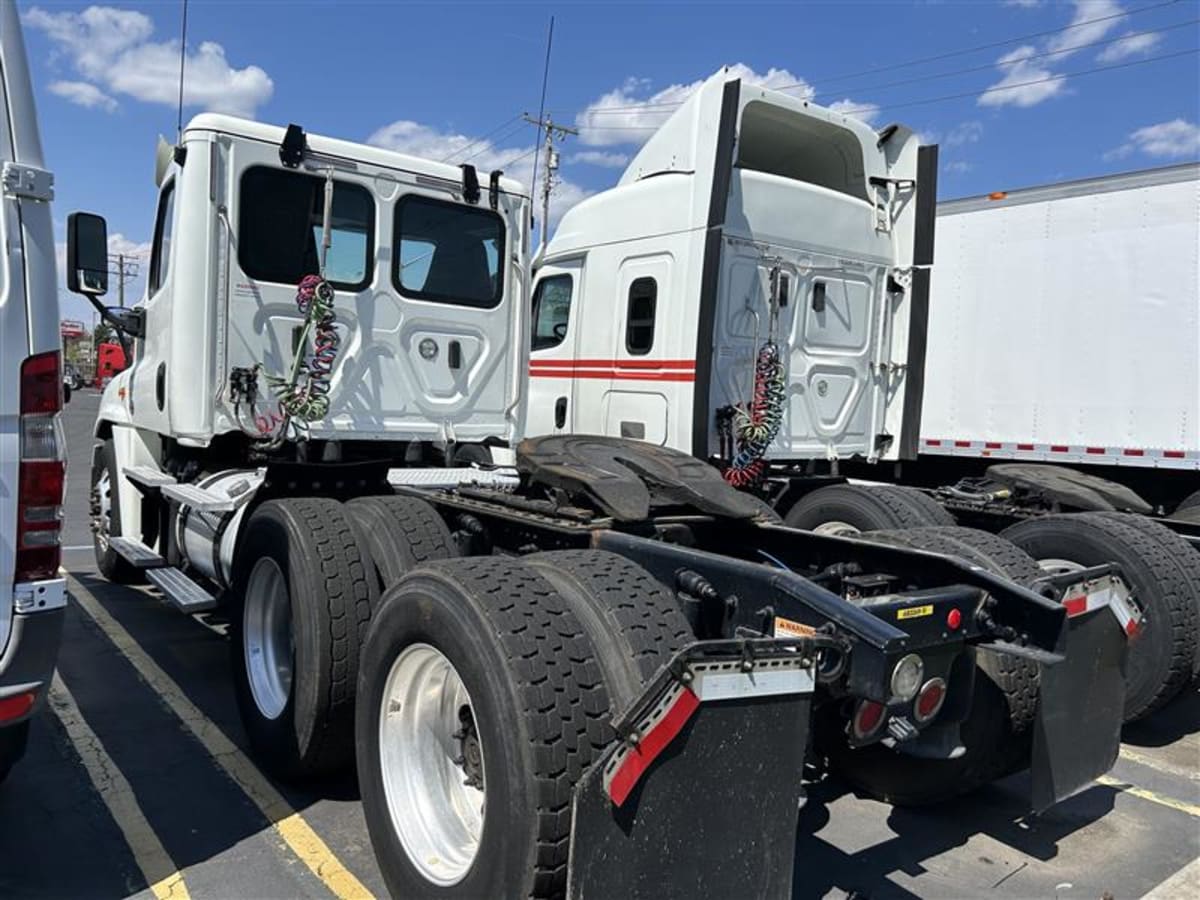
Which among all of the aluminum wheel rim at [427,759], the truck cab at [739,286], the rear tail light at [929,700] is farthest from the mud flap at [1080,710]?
the truck cab at [739,286]

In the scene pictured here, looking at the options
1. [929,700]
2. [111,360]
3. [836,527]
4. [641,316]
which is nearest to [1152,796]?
[836,527]

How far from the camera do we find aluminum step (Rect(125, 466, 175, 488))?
19.4 ft

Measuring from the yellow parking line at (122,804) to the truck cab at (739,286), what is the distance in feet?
13.5

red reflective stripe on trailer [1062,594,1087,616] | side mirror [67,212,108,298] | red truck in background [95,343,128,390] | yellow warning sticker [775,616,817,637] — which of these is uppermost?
side mirror [67,212,108,298]

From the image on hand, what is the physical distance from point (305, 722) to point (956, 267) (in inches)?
310

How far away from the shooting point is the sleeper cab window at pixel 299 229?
201 inches

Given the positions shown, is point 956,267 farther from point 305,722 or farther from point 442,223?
point 305,722

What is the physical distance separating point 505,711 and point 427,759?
0.82m

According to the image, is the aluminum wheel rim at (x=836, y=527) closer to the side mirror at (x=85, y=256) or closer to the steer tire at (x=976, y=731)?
the steer tire at (x=976, y=731)

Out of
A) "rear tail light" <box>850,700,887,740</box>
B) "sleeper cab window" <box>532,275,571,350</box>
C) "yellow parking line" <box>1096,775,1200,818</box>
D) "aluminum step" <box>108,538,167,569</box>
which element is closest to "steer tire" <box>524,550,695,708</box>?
"rear tail light" <box>850,700,887,740</box>

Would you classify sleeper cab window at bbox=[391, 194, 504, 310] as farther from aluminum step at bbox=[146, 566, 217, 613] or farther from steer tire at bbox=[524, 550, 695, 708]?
steer tire at bbox=[524, 550, 695, 708]

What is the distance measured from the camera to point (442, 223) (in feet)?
18.8

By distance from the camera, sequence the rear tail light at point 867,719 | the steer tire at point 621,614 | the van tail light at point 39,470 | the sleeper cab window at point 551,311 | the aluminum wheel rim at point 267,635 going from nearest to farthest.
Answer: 1. the steer tire at point 621,614
2. the van tail light at point 39,470
3. the rear tail light at point 867,719
4. the aluminum wheel rim at point 267,635
5. the sleeper cab window at point 551,311

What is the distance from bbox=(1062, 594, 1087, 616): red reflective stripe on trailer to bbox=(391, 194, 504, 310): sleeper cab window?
3.84 meters
